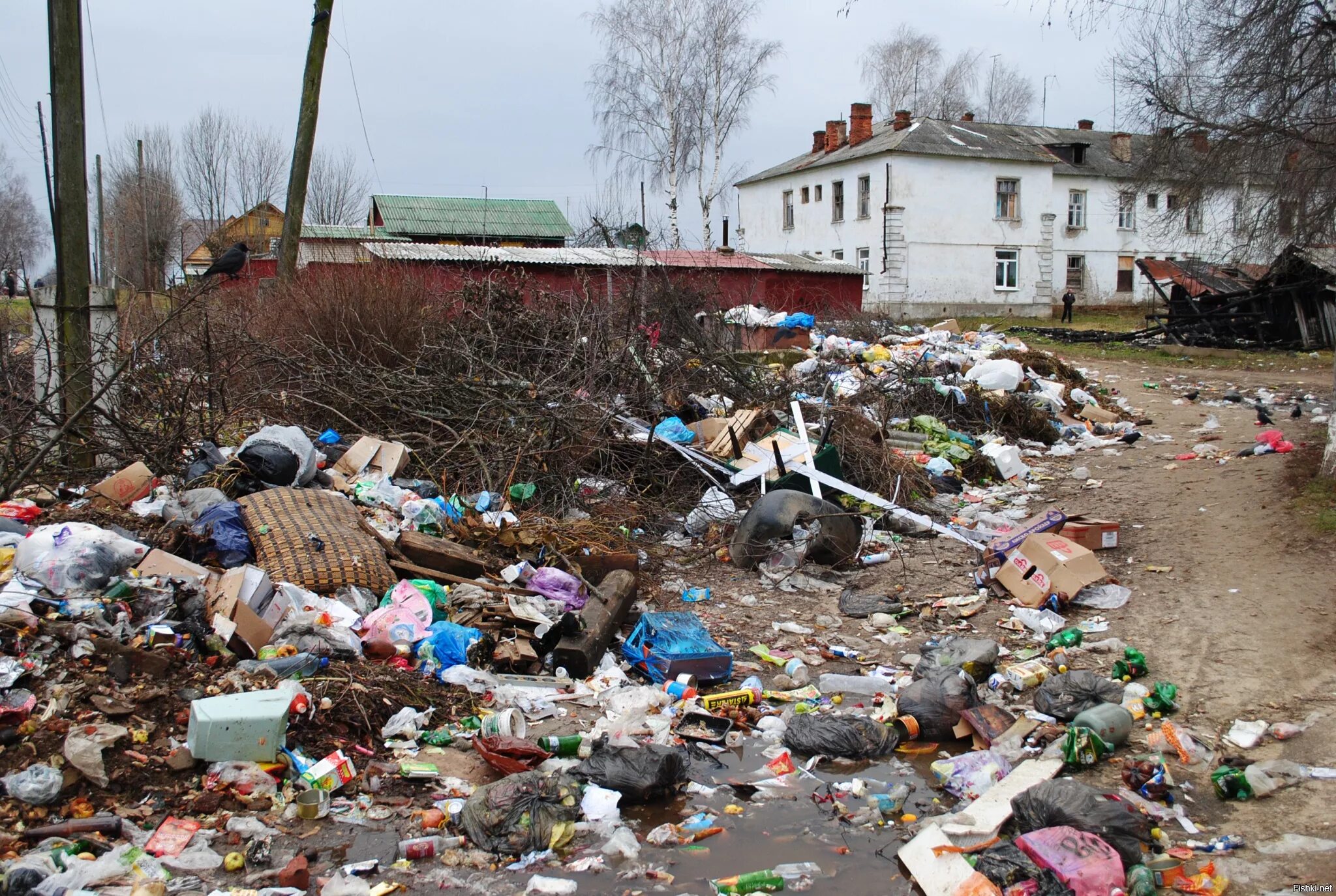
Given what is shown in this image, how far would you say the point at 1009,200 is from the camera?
3125 cm

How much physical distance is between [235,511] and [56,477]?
5.74 feet

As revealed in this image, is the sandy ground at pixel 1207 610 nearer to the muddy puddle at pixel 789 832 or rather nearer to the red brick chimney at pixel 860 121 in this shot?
the muddy puddle at pixel 789 832

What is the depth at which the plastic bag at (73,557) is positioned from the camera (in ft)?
13.3

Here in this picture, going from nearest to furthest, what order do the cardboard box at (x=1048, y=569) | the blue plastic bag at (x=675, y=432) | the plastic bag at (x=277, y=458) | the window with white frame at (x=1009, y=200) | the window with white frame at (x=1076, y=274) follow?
the cardboard box at (x=1048, y=569), the plastic bag at (x=277, y=458), the blue plastic bag at (x=675, y=432), the window with white frame at (x=1009, y=200), the window with white frame at (x=1076, y=274)

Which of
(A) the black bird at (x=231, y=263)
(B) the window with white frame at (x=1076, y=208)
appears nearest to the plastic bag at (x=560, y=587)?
(A) the black bird at (x=231, y=263)

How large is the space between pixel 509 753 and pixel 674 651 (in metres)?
1.14

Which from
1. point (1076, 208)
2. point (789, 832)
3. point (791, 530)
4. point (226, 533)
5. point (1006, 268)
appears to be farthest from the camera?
point (1076, 208)

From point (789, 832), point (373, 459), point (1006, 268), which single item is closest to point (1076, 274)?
point (1006, 268)

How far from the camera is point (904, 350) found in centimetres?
1381

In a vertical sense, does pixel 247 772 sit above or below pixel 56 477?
below

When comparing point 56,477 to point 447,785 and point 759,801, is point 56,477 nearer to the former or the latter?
point 447,785

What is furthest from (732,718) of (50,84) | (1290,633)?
(50,84)

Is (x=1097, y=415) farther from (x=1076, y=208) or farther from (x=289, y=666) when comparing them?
(x=1076, y=208)

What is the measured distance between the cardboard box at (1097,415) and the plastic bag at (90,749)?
1011 cm
